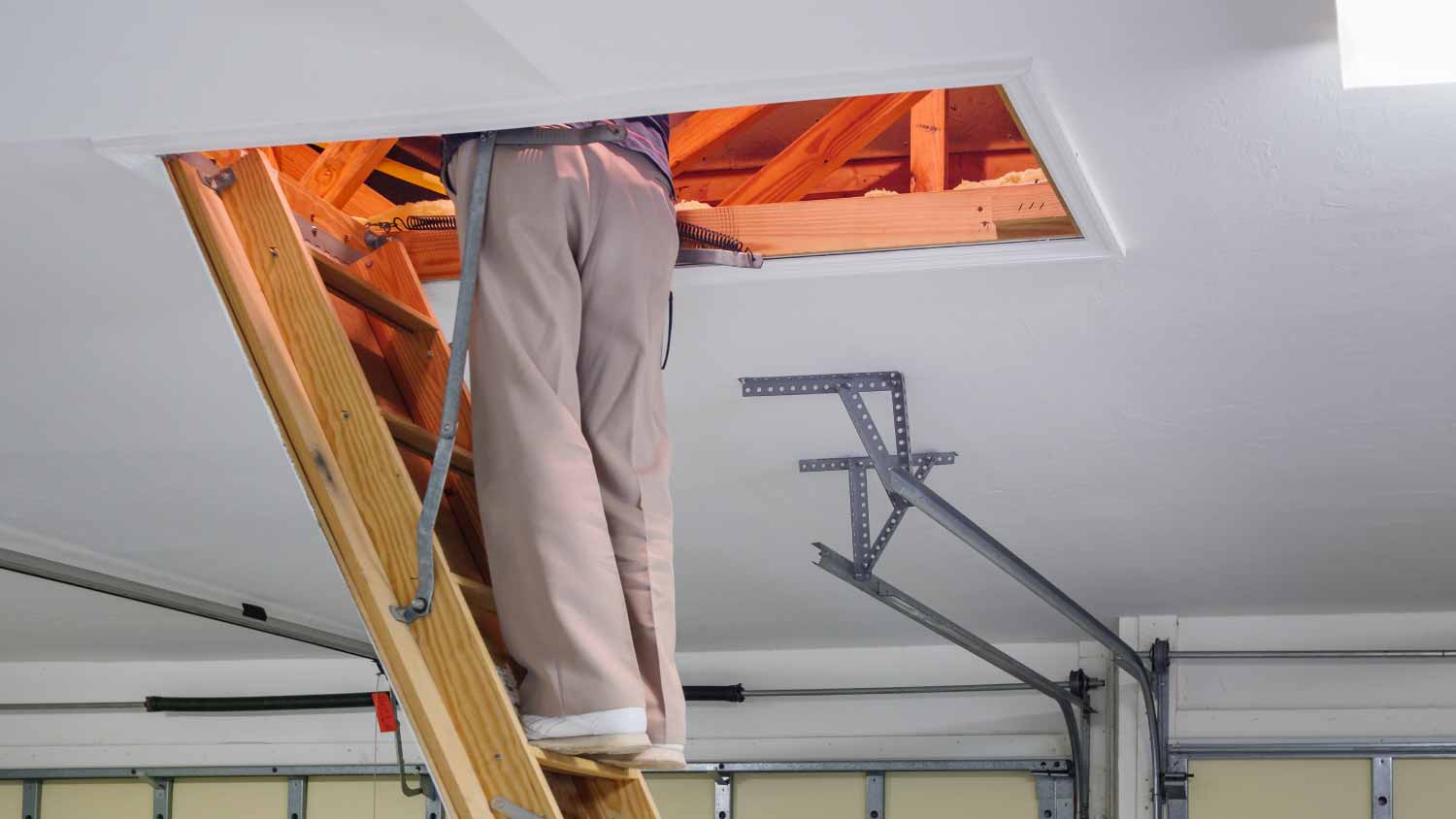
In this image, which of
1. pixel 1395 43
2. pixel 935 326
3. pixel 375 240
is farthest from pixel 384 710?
pixel 1395 43

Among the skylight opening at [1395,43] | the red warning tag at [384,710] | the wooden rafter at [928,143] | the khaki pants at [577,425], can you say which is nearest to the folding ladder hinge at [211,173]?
the khaki pants at [577,425]

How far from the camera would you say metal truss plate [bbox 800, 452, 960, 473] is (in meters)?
4.12

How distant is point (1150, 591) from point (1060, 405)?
2.00 meters

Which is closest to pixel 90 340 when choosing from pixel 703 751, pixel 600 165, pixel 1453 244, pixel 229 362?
pixel 229 362

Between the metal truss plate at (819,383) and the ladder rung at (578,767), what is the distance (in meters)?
1.25

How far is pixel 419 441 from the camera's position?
109 inches

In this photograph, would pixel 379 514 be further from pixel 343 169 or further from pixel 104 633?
pixel 104 633

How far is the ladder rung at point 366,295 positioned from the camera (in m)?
2.84

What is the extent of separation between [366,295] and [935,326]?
1.24m

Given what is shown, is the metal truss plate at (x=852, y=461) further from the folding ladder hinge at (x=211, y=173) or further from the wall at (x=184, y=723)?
the wall at (x=184, y=723)

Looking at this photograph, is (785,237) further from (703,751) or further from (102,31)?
(703,751)

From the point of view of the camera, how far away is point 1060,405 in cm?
379

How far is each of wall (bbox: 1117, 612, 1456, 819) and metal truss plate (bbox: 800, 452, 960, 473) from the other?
6.97 ft

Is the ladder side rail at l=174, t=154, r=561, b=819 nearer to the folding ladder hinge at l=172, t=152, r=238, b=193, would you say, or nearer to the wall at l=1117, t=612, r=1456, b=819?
the folding ladder hinge at l=172, t=152, r=238, b=193
